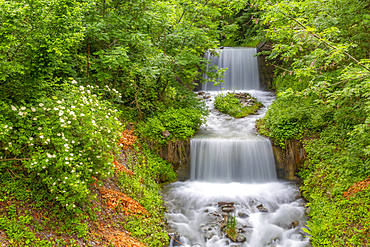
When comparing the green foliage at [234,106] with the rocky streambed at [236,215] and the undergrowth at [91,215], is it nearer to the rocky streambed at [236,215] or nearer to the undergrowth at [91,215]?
the rocky streambed at [236,215]

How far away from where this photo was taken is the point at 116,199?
205 inches

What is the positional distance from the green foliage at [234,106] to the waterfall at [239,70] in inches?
105

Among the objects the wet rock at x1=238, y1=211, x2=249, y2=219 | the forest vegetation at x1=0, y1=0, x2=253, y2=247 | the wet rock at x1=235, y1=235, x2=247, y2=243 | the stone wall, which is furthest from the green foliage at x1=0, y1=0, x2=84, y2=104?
the stone wall

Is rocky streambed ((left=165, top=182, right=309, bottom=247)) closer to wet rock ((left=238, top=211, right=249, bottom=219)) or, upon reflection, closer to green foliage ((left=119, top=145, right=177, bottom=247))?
wet rock ((left=238, top=211, right=249, bottom=219))

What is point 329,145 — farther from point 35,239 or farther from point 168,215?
point 35,239

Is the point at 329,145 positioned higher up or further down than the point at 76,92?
further down

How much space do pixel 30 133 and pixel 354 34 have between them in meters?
7.56

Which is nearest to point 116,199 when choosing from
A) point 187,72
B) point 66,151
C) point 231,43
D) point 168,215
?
point 168,215

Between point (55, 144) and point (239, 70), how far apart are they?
13850 mm

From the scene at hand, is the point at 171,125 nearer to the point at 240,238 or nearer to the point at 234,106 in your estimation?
the point at 240,238

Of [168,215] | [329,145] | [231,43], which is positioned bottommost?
[168,215]

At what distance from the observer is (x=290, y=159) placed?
791 centimetres

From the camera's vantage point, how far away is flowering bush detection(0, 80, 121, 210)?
3.59 metres

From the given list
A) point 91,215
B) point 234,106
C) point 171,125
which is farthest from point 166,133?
point 234,106
